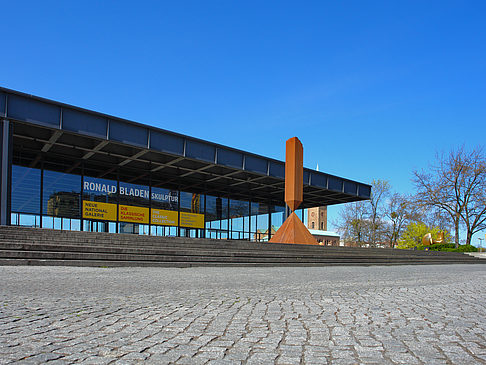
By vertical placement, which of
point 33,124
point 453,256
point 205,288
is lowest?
point 453,256

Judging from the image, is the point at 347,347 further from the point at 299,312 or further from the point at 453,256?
the point at 453,256

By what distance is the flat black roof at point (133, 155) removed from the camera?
1777cm

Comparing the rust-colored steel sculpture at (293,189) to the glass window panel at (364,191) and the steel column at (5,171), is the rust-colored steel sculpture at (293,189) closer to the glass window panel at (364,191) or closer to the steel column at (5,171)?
the steel column at (5,171)

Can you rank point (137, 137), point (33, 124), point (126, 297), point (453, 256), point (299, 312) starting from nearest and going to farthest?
1. point (299, 312)
2. point (126, 297)
3. point (33, 124)
4. point (137, 137)
5. point (453, 256)

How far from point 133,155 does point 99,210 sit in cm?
407

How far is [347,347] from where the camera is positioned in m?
2.97

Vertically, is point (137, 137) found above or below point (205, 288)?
above

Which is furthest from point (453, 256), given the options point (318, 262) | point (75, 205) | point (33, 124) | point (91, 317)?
point (91, 317)

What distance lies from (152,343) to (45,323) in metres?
1.20

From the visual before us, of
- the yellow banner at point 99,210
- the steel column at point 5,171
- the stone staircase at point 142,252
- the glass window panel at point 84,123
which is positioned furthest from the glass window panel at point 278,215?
the steel column at point 5,171

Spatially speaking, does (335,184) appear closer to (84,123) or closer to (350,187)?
(350,187)

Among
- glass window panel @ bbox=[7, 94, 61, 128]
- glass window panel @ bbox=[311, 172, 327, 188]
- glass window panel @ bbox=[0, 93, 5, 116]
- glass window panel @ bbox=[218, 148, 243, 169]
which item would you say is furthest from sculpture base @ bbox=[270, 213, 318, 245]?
glass window panel @ bbox=[0, 93, 5, 116]

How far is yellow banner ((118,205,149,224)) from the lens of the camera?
24845mm

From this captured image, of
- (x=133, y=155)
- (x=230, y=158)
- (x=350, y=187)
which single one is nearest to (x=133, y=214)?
(x=133, y=155)
